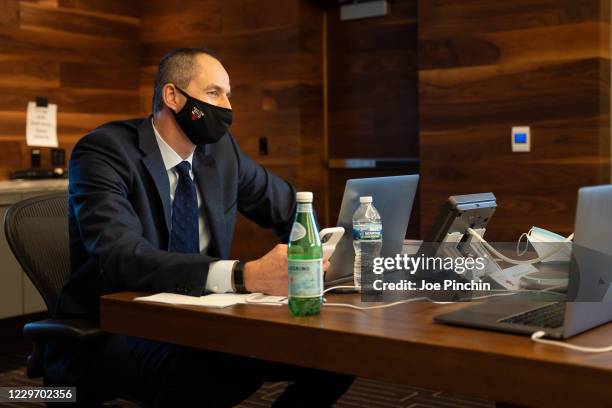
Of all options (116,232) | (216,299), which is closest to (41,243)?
(116,232)

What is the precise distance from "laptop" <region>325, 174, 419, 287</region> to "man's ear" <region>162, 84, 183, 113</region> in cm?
67

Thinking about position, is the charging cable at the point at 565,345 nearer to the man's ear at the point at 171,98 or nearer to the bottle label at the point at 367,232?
the bottle label at the point at 367,232

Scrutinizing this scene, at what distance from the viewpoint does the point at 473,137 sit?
4273 millimetres

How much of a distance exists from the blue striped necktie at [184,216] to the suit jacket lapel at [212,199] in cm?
4

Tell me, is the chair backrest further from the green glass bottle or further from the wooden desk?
the green glass bottle

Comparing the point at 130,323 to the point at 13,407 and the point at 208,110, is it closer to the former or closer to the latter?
the point at 208,110

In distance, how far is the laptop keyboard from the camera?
4.80 ft

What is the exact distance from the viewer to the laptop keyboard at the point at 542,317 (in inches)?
57.6

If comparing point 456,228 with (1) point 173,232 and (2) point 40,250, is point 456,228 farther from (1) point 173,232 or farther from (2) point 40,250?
(2) point 40,250

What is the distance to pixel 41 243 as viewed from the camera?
2170 mm

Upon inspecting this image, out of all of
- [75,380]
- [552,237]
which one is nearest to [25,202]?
[75,380]

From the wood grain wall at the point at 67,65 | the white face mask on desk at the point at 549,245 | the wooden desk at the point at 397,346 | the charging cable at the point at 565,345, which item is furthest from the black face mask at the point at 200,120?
the wood grain wall at the point at 67,65

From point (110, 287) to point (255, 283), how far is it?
1.51ft

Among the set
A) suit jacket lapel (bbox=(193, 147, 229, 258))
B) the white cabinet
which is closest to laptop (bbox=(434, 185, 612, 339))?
suit jacket lapel (bbox=(193, 147, 229, 258))
